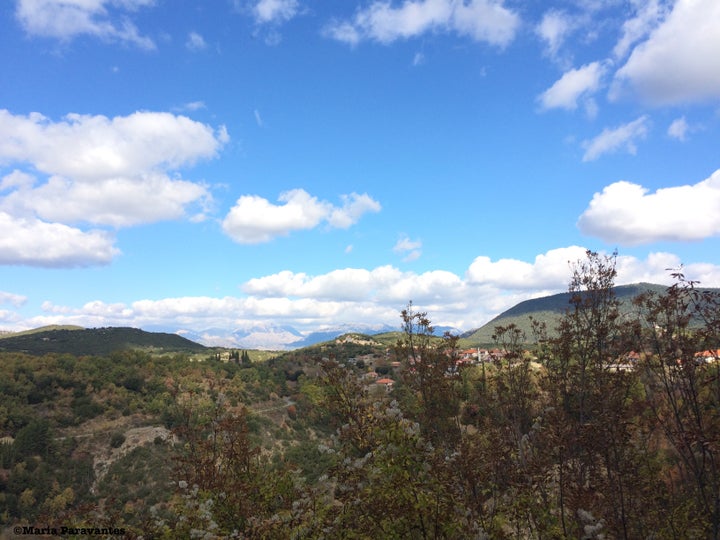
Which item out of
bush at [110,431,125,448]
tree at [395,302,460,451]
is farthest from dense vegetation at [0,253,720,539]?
bush at [110,431,125,448]

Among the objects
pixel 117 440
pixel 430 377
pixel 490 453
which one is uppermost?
pixel 430 377

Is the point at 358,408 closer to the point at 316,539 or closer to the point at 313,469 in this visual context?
the point at 316,539

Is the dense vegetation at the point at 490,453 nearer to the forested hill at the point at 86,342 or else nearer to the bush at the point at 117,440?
the bush at the point at 117,440

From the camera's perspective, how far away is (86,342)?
160250mm

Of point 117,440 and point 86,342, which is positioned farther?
point 86,342

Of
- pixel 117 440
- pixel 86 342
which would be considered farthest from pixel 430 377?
pixel 86 342

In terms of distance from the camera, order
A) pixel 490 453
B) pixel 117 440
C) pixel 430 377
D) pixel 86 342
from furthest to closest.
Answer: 1. pixel 86 342
2. pixel 117 440
3. pixel 430 377
4. pixel 490 453

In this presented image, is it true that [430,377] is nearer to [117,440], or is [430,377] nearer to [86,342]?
[117,440]

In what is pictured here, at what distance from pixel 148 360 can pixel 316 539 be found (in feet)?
305

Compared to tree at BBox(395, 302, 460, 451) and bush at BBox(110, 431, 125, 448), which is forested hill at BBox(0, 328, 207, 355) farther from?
tree at BBox(395, 302, 460, 451)

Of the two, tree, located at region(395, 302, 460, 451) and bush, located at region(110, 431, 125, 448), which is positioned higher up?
tree, located at region(395, 302, 460, 451)

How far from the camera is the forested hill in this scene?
145 m

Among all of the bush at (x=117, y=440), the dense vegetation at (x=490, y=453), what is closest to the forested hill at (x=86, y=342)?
the bush at (x=117, y=440)

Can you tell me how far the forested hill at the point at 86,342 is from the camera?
5708 inches
